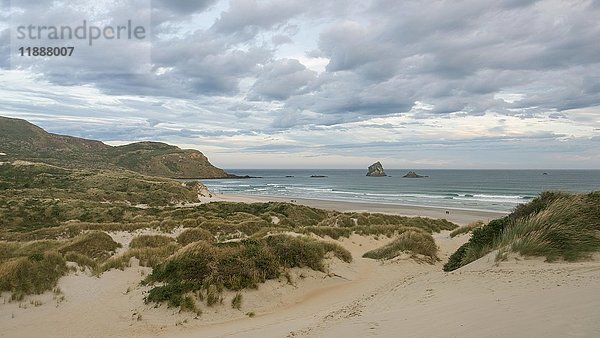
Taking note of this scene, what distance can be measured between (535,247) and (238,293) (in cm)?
706

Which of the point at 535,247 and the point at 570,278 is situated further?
the point at 535,247

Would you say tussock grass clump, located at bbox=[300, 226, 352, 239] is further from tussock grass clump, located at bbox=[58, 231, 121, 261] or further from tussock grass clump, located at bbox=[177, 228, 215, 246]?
tussock grass clump, located at bbox=[58, 231, 121, 261]

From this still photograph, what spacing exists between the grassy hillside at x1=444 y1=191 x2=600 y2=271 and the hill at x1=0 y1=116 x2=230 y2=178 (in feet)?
428

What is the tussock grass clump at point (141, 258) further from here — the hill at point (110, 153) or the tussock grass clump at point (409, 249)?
the hill at point (110, 153)

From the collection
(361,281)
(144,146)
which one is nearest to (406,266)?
(361,281)

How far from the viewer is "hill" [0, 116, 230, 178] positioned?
13112 centimetres

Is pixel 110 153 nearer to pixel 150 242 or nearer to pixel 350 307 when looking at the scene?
pixel 150 242

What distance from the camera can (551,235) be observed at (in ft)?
30.9

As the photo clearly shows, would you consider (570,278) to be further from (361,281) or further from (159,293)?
(159,293)

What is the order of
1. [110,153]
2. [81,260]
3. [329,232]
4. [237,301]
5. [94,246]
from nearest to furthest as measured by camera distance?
1. [237,301]
2. [81,260]
3. [94,246]
4. [329,232]
5. [110,153]

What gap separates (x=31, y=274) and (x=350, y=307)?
26.6 feet

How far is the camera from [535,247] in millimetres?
9008

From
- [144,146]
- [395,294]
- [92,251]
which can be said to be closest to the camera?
[395,294]

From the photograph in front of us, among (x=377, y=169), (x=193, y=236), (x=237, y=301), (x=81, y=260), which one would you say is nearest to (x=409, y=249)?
(x=237, y=301)
